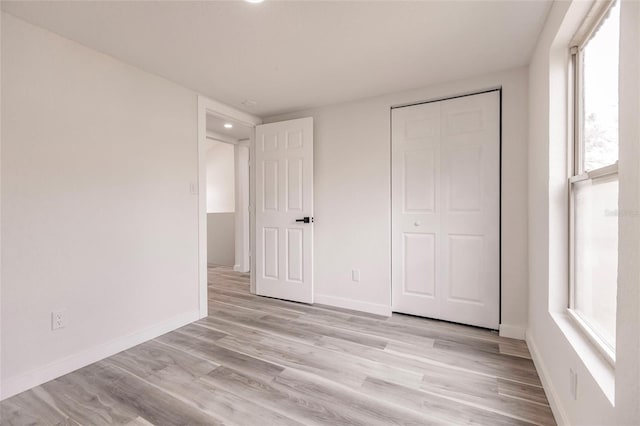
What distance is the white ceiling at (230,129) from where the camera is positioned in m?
3.86

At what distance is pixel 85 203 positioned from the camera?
2.02 meters

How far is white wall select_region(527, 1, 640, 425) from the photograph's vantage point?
81 centimetres

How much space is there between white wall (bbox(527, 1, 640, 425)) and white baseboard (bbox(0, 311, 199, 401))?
2793mm

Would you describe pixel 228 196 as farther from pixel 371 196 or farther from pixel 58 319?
pixel 58 319

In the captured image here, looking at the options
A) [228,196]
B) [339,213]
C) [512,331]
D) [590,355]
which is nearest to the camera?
[590,355]

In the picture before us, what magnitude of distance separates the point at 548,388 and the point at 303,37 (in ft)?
8.54

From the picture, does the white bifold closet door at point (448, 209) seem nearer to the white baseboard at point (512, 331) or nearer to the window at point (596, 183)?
the white baseboard at point (512, 331)

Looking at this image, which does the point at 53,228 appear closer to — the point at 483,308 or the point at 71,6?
the point at 71,6

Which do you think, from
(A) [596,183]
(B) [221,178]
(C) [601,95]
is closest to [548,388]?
(A) [596,183]

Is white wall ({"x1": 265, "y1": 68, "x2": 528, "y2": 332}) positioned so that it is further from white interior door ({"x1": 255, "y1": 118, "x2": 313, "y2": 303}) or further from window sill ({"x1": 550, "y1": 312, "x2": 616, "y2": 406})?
window sill ({"x1": 550, "y1": 312, "x2": 616, "y2": 406})

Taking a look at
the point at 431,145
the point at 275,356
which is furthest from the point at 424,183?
the point at 275,356

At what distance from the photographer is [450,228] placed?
268 centimetres

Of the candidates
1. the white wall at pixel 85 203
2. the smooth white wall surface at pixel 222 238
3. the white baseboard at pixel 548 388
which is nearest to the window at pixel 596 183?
the white baseboard at pixel 548 388

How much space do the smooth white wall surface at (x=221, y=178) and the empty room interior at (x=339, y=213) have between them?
3016mm
